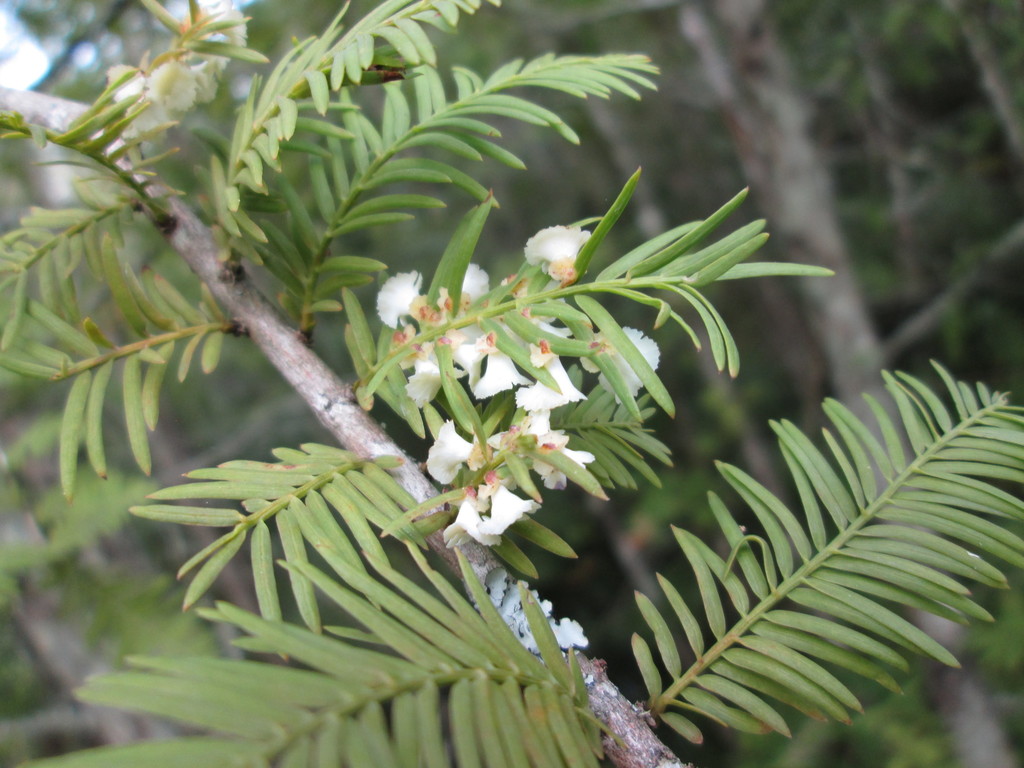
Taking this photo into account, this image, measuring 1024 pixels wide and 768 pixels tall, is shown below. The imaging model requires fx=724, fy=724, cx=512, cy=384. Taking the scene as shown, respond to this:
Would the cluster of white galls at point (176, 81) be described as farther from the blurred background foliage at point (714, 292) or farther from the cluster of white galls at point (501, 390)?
the cluster of white galls at point (501, 390)

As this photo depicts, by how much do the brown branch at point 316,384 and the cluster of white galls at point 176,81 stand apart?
0.23ft

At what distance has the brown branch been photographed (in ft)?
1.34

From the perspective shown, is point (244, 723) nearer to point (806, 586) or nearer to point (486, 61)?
point (806, 586)

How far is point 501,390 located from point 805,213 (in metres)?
2.02

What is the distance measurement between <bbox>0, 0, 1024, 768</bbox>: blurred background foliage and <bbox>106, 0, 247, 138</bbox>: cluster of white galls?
0.04 m

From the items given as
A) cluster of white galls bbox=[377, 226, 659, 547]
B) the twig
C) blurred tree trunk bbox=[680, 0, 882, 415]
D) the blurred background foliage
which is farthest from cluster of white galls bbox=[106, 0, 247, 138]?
the twig

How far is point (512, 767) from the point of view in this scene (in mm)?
321

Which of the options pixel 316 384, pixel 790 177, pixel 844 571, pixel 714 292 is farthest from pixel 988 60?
pixel 714 292

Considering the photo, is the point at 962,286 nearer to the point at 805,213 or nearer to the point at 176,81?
the point at 805,213

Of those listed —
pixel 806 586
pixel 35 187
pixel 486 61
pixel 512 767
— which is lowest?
pixel 806 586

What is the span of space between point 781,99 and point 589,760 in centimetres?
221

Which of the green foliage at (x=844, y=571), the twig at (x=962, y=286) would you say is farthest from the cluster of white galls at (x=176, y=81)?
the twig at (x=962, y=286)

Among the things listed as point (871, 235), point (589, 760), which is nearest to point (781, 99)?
point (589, 760)

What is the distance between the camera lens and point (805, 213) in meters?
2.19
